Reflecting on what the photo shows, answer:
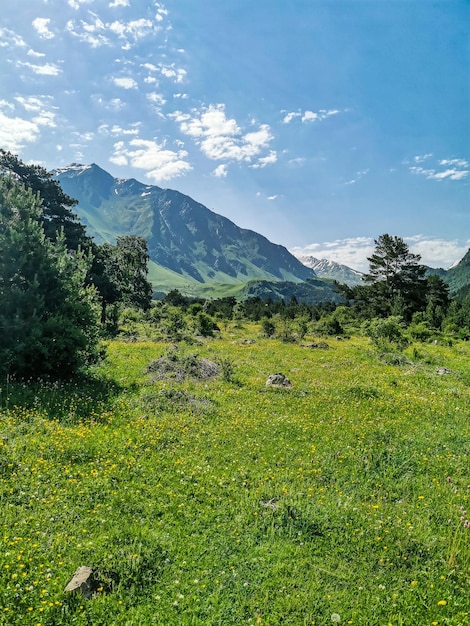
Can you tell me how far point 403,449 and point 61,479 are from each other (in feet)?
31.9

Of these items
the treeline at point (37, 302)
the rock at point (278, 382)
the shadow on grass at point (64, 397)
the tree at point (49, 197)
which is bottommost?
the shadow on grass at point (64, 397)

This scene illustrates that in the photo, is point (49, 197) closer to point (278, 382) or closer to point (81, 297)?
point (81, 297)

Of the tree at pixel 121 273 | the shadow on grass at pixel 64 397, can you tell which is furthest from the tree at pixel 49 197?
the shadow on grass at pixel 64 397

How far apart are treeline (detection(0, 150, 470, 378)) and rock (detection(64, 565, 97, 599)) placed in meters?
11.6

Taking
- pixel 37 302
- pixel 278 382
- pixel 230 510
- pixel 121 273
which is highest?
pixel 121 273

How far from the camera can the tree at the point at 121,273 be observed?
161 feet

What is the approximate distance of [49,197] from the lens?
4972cm

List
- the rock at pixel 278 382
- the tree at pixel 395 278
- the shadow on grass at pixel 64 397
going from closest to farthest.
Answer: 1. the shadow on grass at pixel 64 397
2. the rock at pixel 278 382
3. the tree at pixel 395 278

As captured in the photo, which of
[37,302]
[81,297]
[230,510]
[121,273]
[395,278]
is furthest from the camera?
[395,278]

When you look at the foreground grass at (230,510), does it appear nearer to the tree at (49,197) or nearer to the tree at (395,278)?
the tree at (49,197)

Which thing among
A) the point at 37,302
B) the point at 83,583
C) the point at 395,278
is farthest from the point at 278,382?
the point at 395,278

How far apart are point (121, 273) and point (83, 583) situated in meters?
54.2

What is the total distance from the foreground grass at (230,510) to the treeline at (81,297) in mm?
2312

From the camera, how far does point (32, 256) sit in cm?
1688
